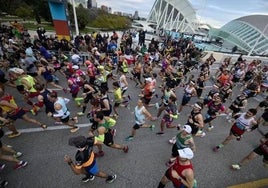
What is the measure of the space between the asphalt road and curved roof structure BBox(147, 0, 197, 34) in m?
46.5

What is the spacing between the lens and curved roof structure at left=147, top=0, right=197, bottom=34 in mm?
46969

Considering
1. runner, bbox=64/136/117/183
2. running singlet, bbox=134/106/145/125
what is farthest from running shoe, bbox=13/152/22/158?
running singlet, bbox=134/106/145/125

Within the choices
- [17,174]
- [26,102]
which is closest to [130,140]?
[17,174]

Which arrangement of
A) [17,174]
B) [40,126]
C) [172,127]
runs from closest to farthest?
[17,174] → [40,126] → [172,127]

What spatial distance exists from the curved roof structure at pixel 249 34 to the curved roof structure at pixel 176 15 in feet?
29.3

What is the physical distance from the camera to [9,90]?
7.82 meters

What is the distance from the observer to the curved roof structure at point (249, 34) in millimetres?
34250

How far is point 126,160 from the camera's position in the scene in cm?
494

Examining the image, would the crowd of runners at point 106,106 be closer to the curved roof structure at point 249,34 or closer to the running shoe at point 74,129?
the running shoe at point 74,129

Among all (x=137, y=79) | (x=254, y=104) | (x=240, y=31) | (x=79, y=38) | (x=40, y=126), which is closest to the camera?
(x=40, y=126)

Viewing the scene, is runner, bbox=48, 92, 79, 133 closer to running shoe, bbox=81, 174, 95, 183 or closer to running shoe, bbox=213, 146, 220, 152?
running shoe, bbox=81, 174, 95, 183

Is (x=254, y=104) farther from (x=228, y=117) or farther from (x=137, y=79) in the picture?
(x=137, y=79)

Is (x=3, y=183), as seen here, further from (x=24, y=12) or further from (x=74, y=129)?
(x=24, y=12)

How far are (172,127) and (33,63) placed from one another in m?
6.76
